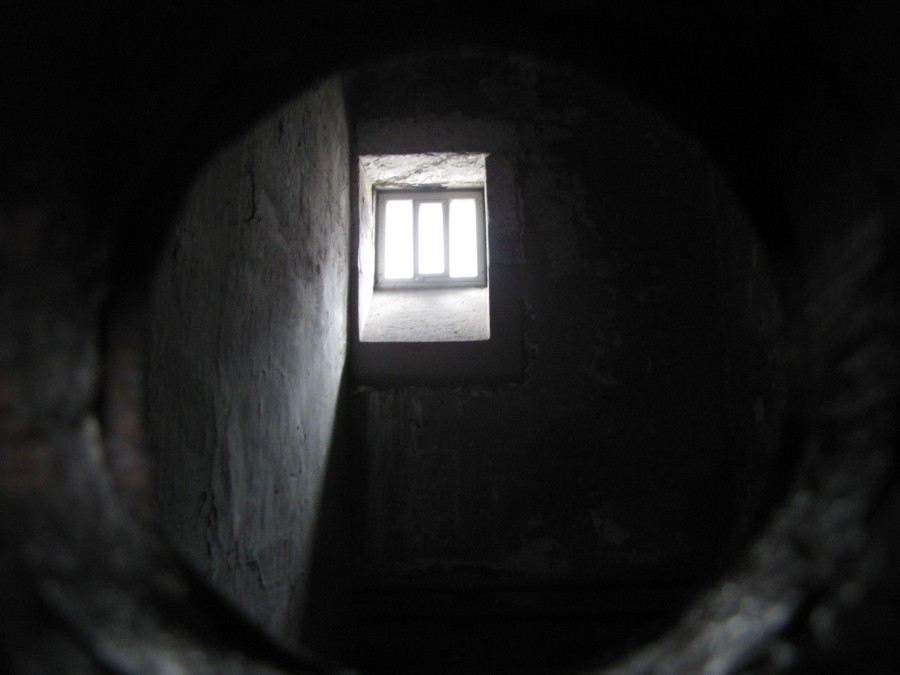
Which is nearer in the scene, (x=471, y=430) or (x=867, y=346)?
(x=867, y=346)

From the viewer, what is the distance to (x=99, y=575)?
3.01 ft

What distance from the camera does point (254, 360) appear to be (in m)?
2.43

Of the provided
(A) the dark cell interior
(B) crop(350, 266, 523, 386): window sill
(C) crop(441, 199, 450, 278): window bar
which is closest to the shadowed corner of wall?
(A) the dark cell interior

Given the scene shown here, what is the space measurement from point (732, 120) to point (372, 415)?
2989mm

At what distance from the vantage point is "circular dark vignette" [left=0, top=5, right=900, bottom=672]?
2.64 feet

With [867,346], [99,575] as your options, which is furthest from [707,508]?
[99,575]

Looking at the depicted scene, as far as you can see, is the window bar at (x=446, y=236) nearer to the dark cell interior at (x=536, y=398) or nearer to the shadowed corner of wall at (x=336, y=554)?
the dark cell interior at (x=536, y=398)

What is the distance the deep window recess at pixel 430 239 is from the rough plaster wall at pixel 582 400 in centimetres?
45

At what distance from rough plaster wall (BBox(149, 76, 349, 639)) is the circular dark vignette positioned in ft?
1.82

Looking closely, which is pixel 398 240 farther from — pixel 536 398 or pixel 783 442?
pixel 783 442

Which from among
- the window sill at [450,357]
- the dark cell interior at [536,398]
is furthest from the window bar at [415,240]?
the window sill at [450,357]

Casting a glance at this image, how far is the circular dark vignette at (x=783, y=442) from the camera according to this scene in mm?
805

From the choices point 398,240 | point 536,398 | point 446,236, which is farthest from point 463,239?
point 536,398

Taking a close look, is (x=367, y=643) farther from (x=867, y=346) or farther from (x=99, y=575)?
(x=867, y=346)
